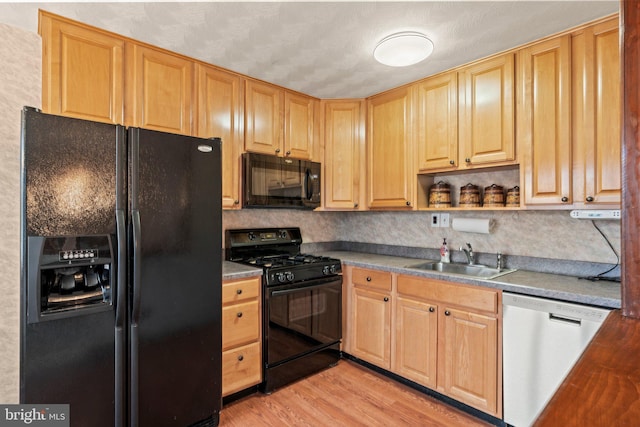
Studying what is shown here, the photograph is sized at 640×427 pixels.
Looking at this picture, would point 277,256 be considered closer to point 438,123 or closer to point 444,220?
point 444,220

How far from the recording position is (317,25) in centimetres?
187

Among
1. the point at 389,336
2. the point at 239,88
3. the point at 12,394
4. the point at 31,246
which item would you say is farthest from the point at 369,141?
the point at 12,394

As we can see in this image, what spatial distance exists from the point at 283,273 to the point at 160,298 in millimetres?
847

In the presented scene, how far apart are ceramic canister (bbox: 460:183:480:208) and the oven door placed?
3.62 feet

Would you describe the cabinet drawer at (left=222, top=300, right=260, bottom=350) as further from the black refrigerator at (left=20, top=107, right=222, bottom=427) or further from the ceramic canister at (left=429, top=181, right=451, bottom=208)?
the ceramic canister at (left=429, top=181, right=451, bottom=208)

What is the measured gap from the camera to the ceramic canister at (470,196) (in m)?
2.42

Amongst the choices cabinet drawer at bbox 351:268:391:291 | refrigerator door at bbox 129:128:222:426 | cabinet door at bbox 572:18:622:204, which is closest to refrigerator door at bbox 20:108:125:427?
refrigerator door at bbox 129:128:222:426

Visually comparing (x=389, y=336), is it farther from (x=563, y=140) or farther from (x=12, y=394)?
(x=12, y=394)

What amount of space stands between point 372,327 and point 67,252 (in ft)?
6.54

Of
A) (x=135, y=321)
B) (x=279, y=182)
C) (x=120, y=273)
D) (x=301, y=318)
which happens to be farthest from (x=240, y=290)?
(x=279, y=182)

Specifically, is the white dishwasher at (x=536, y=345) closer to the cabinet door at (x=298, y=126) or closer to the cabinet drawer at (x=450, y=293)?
the cabinet drawer at (x=450, y=293)

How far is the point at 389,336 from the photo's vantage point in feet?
8.05

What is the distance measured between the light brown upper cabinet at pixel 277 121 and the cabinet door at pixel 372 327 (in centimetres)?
130

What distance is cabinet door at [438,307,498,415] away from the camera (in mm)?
1935
